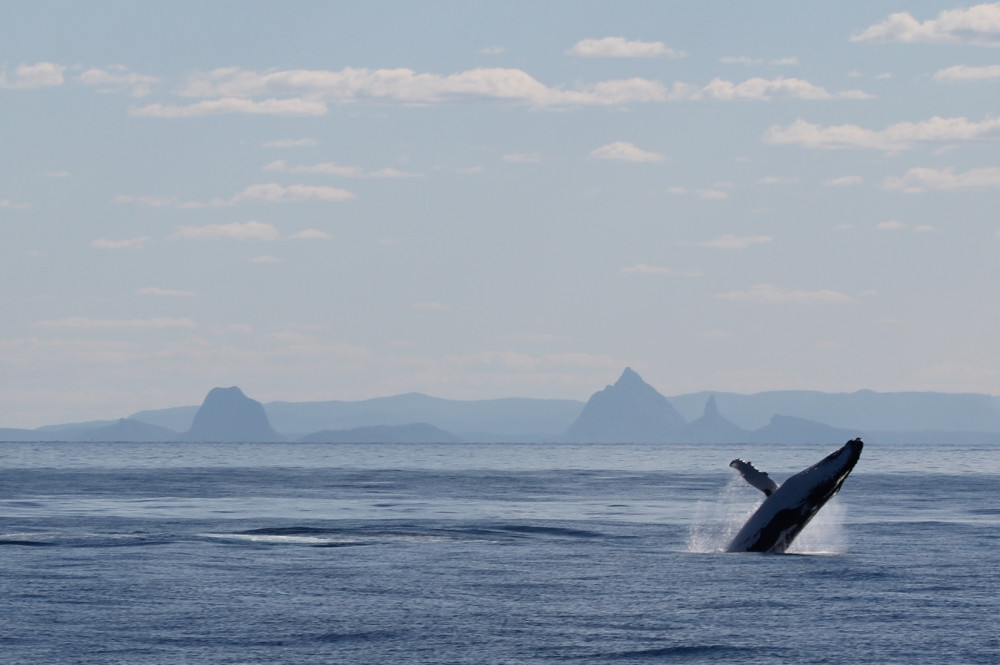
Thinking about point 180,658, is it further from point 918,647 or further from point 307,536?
point 307,536

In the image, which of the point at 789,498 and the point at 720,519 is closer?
the point at 789,498

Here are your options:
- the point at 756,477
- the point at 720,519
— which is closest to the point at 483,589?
the point at 756,477

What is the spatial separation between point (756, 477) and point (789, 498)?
741 millimetres

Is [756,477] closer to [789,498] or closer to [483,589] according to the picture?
[789,498]

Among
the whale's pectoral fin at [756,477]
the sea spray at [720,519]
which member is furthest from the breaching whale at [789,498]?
the sea spray at [720,519]

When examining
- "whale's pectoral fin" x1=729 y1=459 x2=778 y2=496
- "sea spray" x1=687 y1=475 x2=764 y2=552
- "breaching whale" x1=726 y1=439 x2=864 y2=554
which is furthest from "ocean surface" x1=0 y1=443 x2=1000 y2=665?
"whale's pectoral fin" x1=729 y1=459 x2=778 y2=496

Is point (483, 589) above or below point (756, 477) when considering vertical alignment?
below

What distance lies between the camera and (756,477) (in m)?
25.2

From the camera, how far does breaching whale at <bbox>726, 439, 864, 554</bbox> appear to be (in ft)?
78.6

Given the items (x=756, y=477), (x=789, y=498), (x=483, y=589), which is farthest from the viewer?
(x=756, y=477)

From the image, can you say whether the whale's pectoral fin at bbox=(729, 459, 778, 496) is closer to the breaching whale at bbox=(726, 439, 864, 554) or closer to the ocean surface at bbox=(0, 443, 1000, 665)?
the breaching whale at bbox=(726, 439, 864, 554)

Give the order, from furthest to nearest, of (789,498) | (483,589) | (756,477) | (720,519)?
(720,519)
(756,477)
(789,498)
(483,589)

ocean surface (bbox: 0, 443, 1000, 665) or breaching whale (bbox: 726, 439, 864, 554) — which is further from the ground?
breaching whale (bbox: 726, 439, 864, 554)

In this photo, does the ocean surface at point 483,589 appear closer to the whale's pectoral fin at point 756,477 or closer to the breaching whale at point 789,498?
the breaching whale at point 789,498
